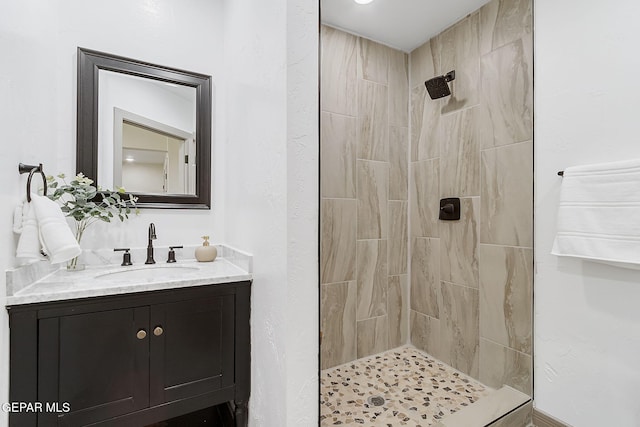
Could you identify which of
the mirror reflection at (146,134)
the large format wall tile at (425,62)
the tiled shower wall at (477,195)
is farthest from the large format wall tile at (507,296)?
the mirror reflection at (146,134)

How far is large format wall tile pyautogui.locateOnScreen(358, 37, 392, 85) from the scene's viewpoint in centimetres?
221

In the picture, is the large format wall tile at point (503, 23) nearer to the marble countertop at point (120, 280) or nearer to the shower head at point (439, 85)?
the shower head at point (439, 85)

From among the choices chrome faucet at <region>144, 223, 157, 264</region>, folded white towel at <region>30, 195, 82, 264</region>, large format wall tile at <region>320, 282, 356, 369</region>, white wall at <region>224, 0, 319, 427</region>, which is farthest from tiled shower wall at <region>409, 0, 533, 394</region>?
folded white towel at <region>30, 195, 82, 264</region>

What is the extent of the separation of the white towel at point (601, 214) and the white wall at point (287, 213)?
1.14m

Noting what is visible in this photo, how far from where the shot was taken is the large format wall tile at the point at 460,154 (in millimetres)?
1971

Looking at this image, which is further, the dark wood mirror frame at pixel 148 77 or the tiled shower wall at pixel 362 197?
the tiled shower wall at pixel 362 197

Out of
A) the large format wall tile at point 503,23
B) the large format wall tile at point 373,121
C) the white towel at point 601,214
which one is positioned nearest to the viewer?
the white towel at point 601,214

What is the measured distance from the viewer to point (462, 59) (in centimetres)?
205

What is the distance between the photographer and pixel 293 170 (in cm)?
107

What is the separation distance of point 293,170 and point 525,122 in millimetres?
1389

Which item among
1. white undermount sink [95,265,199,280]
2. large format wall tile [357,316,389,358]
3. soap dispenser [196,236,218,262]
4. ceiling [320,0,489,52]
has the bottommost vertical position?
large format wall tile [357,316,389,358]

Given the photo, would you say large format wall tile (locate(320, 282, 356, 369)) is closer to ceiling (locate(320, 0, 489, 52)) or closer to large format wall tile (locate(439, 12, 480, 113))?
large format wall tile (locate(439, 12, 480, 113))

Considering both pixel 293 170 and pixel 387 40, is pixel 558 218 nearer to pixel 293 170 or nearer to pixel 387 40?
pixel 293 170

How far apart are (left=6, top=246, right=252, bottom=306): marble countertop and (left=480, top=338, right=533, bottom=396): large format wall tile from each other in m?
1.53
